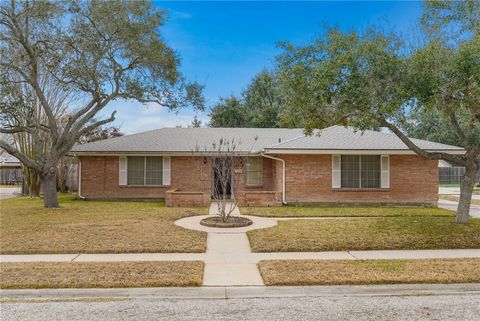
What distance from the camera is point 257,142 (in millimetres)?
21141

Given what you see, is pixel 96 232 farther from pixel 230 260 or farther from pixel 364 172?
pixel 364 172

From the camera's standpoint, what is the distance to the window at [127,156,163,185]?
19391 millimetres

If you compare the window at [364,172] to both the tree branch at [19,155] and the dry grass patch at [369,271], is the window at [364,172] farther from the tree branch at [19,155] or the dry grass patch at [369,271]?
the tree branch at [19,155]

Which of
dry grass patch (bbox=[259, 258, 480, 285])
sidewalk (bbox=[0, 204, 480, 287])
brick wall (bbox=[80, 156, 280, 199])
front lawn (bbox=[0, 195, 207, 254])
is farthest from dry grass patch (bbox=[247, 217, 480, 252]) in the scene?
brick wall (bbox=[80, 156, 280, 199])

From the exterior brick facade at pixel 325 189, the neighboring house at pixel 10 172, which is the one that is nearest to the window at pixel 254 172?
the exterior brick facade at pixel 325 189

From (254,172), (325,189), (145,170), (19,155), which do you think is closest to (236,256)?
(325,189)

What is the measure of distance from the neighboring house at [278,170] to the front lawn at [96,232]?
3560 millimetres

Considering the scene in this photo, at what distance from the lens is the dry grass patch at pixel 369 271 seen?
6.23 meters

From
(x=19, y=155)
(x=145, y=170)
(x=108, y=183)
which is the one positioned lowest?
(x=108, y=183)

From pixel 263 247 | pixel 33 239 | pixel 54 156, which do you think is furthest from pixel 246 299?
pixel 54 156

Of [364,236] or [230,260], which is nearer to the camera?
[230,260]

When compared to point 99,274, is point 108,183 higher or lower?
higher

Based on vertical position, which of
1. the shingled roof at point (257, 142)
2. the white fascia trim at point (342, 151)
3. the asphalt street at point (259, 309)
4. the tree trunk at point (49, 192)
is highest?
the shingled roof at point (257, 142)

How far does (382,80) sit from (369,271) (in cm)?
524
